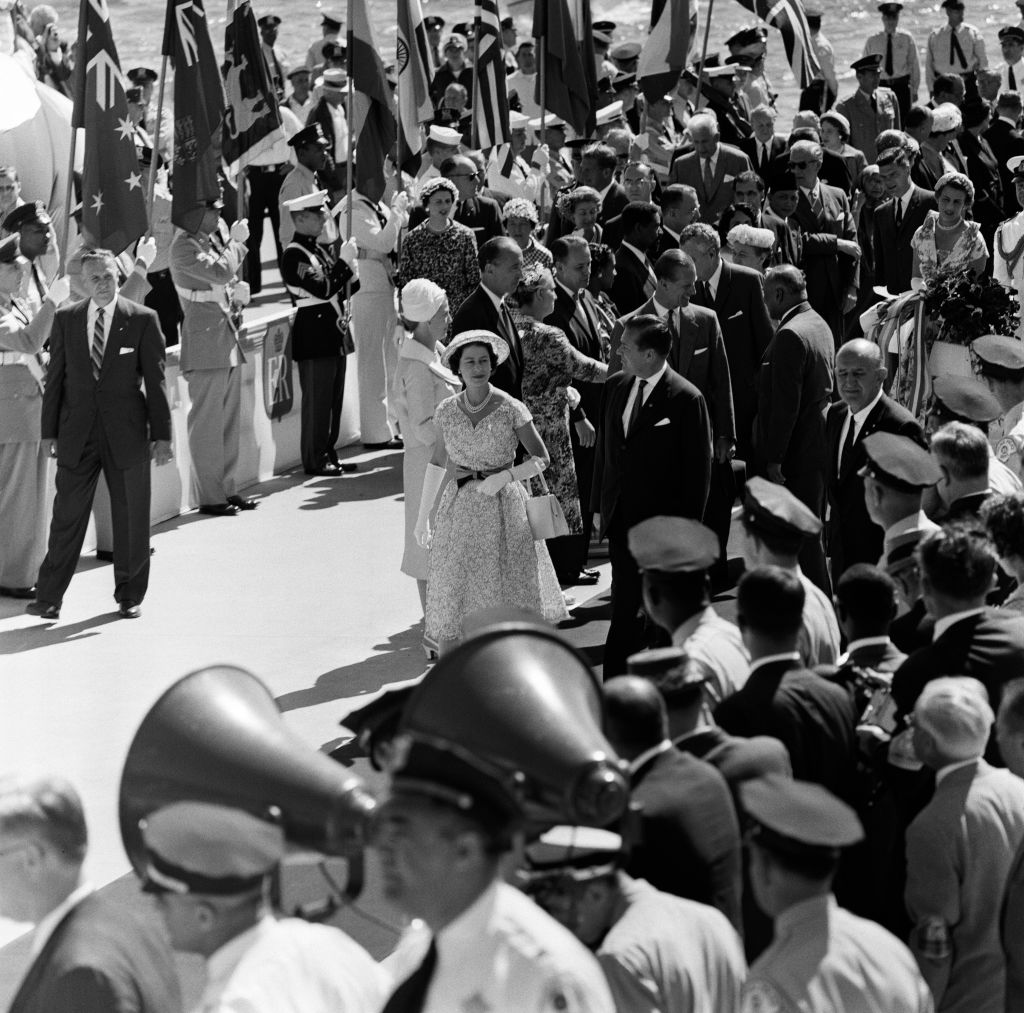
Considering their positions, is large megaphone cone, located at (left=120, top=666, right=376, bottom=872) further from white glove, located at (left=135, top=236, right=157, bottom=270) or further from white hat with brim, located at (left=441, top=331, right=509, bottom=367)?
white glove, located at (left=135, top=236, right=157, bottom=270)

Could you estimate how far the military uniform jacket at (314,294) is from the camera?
1313 cm

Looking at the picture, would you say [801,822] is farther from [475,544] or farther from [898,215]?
[898,215]

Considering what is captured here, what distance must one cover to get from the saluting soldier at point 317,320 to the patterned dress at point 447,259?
1.03 meters

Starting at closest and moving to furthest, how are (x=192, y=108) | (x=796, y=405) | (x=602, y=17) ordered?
(x=796, y=405)
(x=192, y=108)
(x=602, y=17)

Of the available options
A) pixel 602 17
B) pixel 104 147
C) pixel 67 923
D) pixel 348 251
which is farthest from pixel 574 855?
pixel 602 17

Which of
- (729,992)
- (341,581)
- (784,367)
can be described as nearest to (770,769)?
(729,992)

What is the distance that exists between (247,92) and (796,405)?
5.10 m

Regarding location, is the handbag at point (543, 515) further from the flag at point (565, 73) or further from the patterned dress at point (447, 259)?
the flag at point (565, 73)

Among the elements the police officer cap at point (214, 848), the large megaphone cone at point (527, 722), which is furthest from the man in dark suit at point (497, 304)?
the police officer cap at point (214, 848)


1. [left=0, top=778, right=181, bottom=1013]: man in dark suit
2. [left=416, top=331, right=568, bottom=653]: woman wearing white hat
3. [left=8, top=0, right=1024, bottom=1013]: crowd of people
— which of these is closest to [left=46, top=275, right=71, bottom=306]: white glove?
[left=8, top=0, right=1024, bottom=1013]: crowd of people

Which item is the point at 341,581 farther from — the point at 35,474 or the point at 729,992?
the point at 729,992

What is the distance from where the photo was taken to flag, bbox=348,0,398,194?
13.6 metres

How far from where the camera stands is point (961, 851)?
4.66m

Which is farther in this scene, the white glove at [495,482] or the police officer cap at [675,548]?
the white glove at [495,482]
